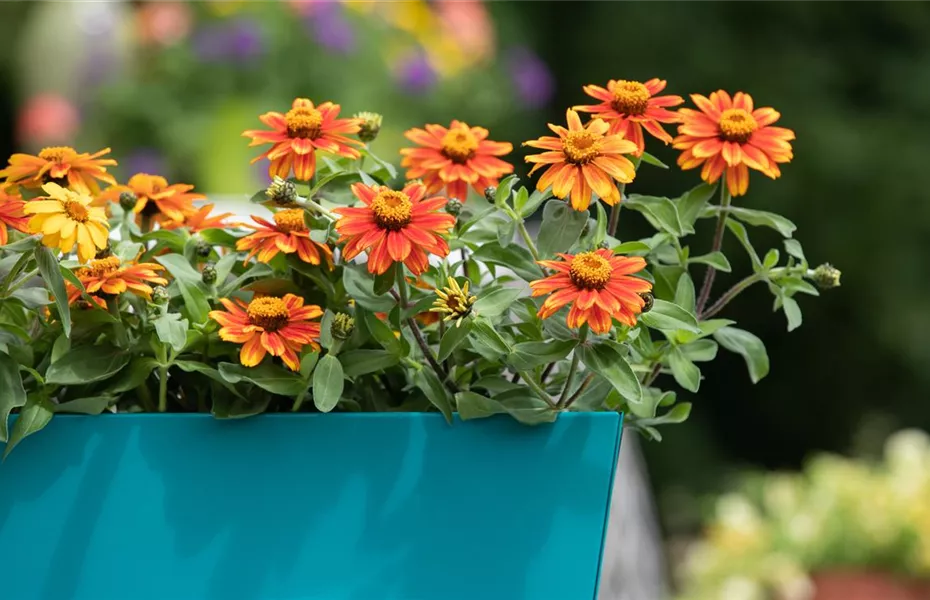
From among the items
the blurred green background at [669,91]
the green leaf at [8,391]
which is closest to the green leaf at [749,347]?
the green leaf at [8,391]

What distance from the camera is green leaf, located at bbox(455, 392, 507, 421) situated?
17.7 inches

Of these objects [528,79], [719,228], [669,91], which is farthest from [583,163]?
[669,91]

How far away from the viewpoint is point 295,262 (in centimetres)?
49

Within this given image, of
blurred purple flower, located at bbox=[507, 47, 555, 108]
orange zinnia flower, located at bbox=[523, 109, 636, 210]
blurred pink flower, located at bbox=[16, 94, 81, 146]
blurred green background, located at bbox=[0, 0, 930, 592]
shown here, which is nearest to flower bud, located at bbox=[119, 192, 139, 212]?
orange zinnia flower, located at bbox=[523, 109, 636, 210]

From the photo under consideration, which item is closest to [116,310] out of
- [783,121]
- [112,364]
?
[112,364]

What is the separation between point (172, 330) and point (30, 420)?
7 cm

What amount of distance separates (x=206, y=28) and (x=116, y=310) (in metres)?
1.83

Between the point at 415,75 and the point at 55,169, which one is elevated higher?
the point at 415,75

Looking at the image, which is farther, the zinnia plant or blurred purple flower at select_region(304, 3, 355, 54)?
blurred purple flower at select_region(304, 3, 355, 54)

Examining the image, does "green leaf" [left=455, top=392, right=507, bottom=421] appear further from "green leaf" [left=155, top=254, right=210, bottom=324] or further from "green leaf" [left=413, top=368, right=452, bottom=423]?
"green leaf" [left=155, top=254, right=210, bottom=324]

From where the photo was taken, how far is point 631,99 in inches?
19.2

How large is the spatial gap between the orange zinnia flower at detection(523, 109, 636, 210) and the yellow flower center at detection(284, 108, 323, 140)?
0.10 metres

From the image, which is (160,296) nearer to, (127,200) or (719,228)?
(127,200)

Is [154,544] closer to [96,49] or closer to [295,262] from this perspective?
[295,262]
